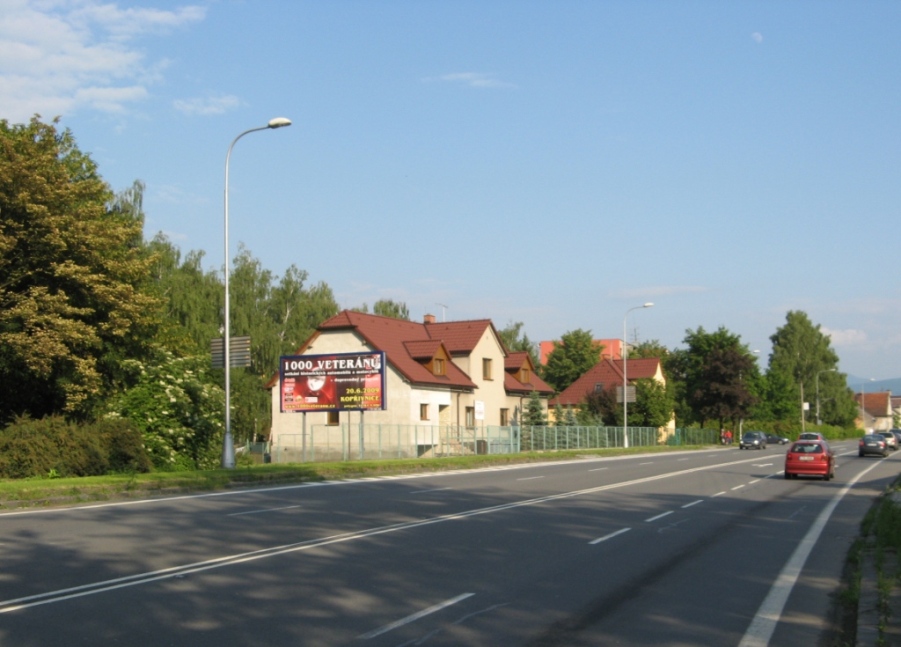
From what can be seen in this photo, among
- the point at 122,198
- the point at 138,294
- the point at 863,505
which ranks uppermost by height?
the point at 122,198

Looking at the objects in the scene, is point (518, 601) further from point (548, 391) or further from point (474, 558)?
point (548, 391)

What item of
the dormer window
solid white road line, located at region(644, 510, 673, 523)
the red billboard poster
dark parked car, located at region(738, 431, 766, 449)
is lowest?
dark parked car, located at region(738, 431, 766, 449)

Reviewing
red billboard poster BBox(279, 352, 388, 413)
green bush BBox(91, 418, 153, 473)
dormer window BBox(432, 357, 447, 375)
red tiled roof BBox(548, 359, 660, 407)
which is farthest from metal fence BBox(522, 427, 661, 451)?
green bush BBox(91, 418, 153, 473)

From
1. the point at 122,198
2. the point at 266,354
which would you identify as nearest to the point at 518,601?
the point at 122,198

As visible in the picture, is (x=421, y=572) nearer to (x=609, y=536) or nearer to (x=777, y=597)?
(x=777, y=597)

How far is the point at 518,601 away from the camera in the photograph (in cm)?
965

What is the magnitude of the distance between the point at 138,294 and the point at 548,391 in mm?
45292

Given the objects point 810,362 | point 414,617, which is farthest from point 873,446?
point 810,362

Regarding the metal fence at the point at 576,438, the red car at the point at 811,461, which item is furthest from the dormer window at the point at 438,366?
the red car at the point at 811,461

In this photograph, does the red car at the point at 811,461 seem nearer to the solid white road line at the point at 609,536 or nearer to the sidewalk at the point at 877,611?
the solid white road line at the point at 609,536

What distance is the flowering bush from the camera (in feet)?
110

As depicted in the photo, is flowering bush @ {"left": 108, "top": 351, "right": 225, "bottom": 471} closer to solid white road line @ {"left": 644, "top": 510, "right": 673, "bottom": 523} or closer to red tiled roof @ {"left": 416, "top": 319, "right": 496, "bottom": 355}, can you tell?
solid white road line @ {"left": 644, "top": 510, "right": 673, "bottom": 523}

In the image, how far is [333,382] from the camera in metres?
42.5

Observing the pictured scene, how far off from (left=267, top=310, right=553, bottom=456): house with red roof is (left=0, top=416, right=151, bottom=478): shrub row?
23260 mm
